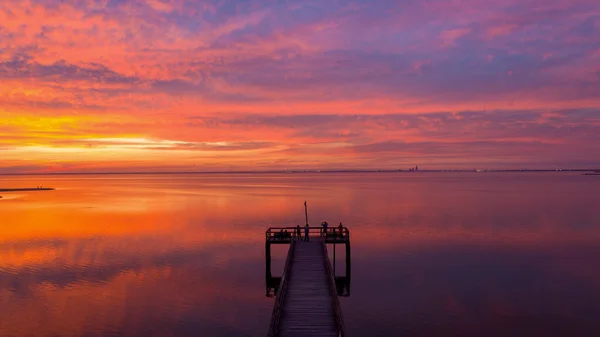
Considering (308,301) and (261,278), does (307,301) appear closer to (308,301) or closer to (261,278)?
(308,301)

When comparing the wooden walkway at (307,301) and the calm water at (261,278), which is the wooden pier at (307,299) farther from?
the calm water at (261,278)

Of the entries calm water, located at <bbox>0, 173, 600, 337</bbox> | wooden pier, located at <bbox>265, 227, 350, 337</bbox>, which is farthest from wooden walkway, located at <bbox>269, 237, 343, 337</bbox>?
calm water, located at <bbox>0, 173, 600, 337</bbox>

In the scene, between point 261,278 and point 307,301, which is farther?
point 261,278

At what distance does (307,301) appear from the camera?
21.7 meters

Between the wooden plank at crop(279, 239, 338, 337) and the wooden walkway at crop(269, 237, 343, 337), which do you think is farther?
the wooden plank at crop(279, 239, 338, 337)

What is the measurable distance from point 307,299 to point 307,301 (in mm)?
266

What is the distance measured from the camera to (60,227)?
63.7 m

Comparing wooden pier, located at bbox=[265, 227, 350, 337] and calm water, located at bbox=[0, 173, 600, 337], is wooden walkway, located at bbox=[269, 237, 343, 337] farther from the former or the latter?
calm water, located at bbox=[0, 173, 600, 337]

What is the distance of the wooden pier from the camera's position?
61.1 ft

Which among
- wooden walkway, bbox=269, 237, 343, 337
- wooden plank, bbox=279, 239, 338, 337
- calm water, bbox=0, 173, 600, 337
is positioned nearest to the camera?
wooden walkway, bbox=269, 237, 343, 337

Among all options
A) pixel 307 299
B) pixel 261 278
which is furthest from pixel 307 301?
pixel 261 278

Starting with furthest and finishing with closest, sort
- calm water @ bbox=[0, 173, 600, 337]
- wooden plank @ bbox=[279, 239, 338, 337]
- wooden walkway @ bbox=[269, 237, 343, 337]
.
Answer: calm water @ bbox=[0, 173, 600, 337]
wooden plank @ bbox=[279, 239, 338, 337]
wooden walkway @ bbox=[269, 237, 343, 337]

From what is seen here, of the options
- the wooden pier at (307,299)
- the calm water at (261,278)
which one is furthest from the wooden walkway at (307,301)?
the calm water at (261,278)

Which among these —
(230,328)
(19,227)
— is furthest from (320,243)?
(19,227)
